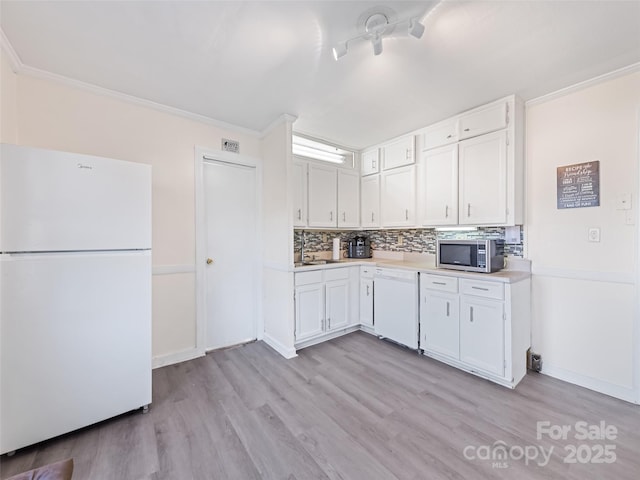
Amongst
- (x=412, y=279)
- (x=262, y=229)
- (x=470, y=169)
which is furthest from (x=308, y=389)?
(x=470, y=169)

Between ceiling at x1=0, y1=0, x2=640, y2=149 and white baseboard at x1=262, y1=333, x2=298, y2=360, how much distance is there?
2475 millimetres

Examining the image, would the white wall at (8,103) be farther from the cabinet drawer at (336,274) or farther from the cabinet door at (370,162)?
the cabinet door at (370,162)

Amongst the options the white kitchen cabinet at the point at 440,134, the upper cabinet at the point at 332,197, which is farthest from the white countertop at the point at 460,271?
the white kitchen cabinet at the point at 440,134

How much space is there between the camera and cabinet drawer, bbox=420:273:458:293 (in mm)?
2502

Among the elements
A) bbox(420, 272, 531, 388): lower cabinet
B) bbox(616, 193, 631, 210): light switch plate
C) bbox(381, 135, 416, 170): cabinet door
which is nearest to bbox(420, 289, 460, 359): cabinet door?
bbox(420, 272, 531, 388): lower cabinet

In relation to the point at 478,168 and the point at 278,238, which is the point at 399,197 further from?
the point at 278,238

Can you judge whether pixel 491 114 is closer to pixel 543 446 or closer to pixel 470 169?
pixel 470 169

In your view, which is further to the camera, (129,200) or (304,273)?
(304,273)

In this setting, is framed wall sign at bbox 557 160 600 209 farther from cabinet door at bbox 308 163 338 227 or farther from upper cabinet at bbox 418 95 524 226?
cabinet door at bbox 308 163 338 227

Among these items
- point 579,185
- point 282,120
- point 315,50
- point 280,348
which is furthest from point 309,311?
point 579,185

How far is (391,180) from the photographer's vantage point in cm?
340

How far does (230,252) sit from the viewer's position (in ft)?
9.96

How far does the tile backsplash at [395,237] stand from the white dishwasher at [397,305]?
69cm

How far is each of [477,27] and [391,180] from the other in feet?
6.26
